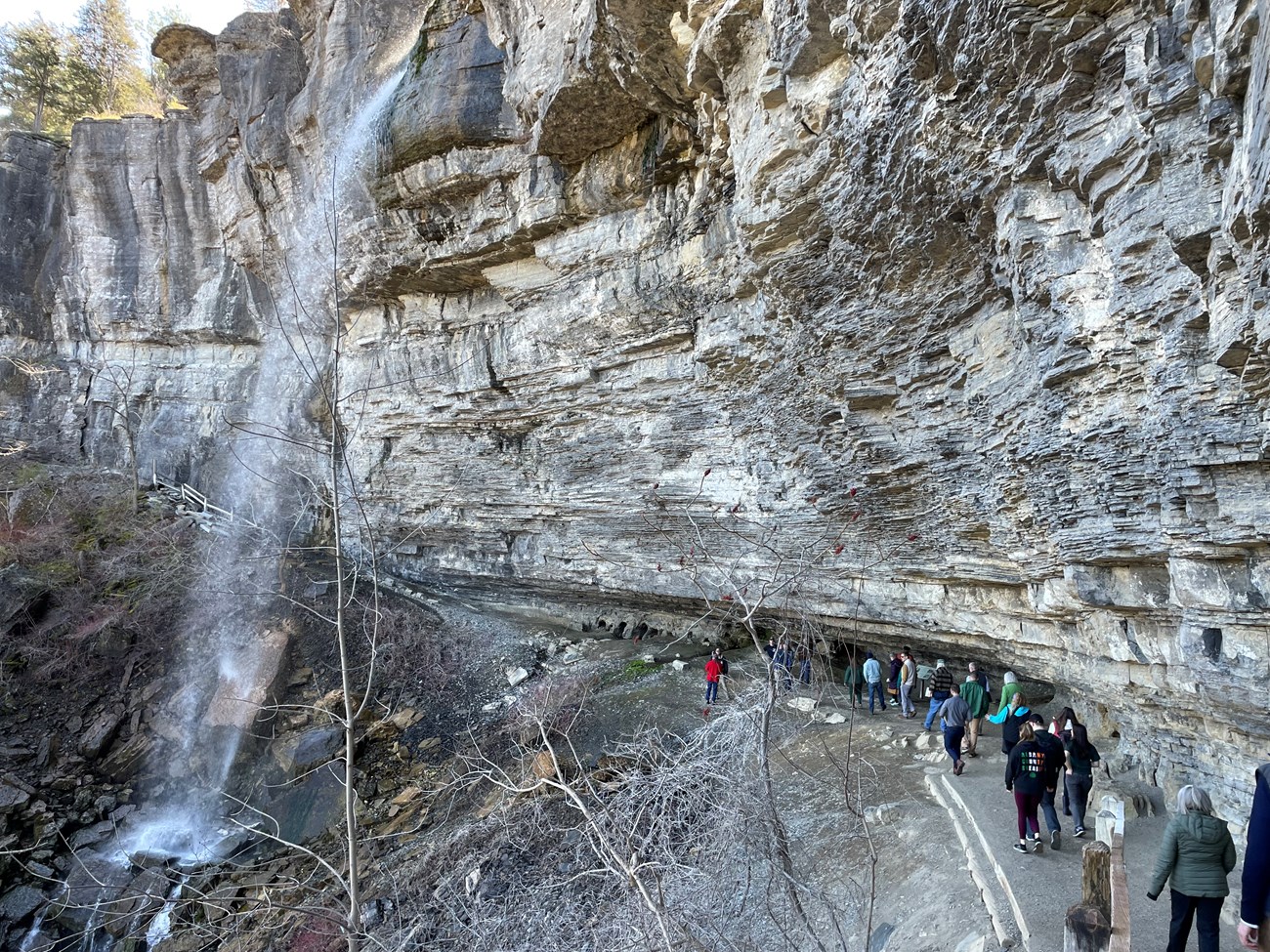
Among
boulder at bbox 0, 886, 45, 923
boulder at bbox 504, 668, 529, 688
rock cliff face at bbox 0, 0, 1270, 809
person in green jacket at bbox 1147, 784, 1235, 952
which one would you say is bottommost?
boulder at bbox 0, 886, 45, 923

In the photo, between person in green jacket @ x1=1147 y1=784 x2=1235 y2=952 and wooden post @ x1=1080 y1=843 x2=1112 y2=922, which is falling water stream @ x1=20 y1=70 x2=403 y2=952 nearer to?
wooden post @ x1=1080 y1=843 x2=1112 y2=922

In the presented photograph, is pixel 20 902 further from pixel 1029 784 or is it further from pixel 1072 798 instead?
pixel 1072 798

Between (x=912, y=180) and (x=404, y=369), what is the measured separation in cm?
1110

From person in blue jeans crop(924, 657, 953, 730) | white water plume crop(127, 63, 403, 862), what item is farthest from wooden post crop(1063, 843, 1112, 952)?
white water plume crop(127, 63, 403, 862)

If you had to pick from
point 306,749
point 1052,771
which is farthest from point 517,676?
point 1052,771

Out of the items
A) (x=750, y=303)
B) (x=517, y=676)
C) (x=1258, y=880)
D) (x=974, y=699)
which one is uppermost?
(x=750, y=303)

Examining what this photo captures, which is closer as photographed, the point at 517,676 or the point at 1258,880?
the point at 1258,880

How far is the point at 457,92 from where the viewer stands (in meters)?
11.2

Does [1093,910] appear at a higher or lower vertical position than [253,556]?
lower

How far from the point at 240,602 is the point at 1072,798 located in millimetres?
14686

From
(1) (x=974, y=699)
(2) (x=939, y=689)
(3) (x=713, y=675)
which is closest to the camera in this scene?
(1) (x=974, y=699)

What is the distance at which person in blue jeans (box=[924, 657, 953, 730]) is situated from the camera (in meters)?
8.56

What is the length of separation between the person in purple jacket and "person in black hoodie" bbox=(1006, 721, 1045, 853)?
204 cm

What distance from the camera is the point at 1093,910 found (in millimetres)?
3227
